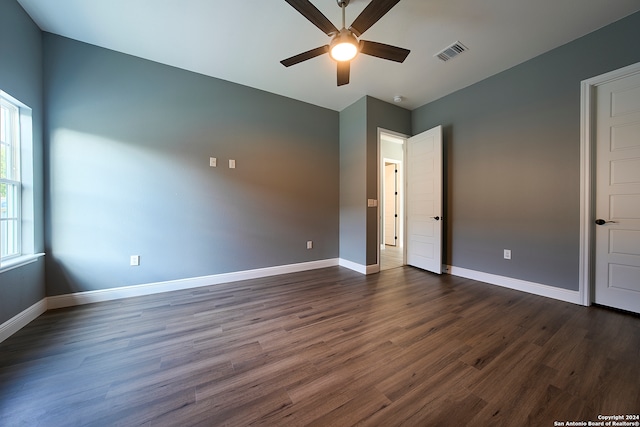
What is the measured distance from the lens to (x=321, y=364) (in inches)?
57.9

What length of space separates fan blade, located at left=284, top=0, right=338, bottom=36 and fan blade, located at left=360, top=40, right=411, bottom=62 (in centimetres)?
29

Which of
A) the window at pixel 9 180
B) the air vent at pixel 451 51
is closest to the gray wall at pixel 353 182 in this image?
the air vent at pixel 451 51

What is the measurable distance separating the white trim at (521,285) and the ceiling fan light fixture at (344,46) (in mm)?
3283

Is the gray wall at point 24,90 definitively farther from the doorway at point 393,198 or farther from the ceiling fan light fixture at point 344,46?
the doorway at point 393,198

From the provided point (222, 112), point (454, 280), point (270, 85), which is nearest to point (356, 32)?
point (270, 85)

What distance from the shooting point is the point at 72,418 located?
3.55 ft

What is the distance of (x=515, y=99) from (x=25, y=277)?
5.64m

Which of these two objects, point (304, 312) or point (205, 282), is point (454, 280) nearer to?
point (304, 312)

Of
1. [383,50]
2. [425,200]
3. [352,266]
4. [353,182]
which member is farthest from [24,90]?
[425,200]

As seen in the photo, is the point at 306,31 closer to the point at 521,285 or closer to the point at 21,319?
the point at 21,319

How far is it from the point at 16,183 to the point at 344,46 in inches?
127

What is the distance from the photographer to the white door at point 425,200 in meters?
3.38

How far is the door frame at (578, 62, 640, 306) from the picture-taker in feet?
7.44

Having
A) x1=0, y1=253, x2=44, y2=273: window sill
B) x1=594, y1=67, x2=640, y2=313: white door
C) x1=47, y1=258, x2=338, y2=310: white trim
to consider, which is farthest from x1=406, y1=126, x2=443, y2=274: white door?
x1=0, y1=253, x2=44, y2=273: window sill
